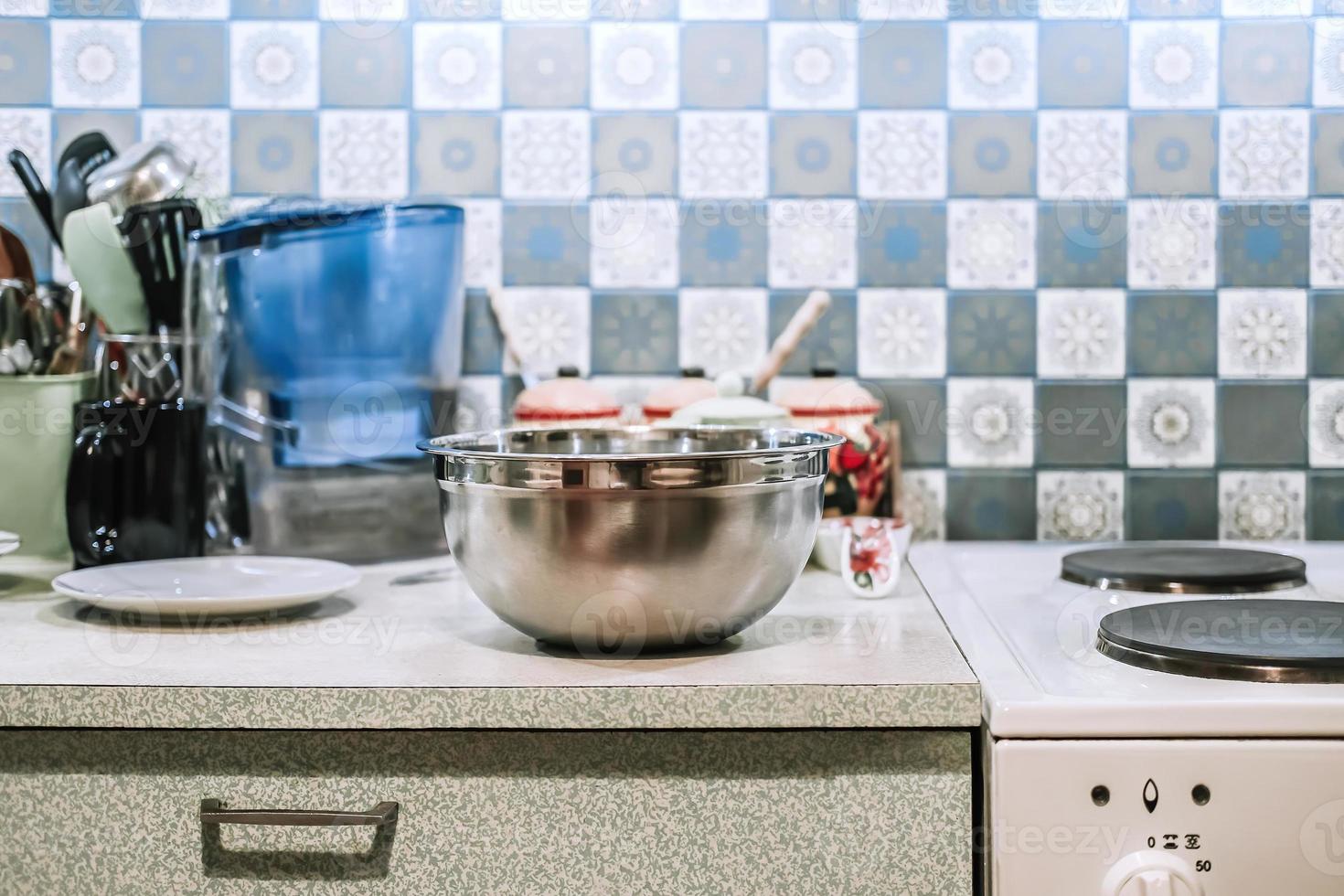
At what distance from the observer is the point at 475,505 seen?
81 centimetres

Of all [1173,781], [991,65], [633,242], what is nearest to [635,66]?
[633,242]

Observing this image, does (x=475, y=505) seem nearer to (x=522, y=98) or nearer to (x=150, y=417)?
(x=150, y=417)

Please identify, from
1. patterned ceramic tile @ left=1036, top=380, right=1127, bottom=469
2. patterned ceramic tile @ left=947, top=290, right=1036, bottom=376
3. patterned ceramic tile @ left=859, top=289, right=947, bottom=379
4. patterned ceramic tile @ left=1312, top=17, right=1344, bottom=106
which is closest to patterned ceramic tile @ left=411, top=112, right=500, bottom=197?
patterned ceramic tile @ left=859, top=289, right=947, bottom=379

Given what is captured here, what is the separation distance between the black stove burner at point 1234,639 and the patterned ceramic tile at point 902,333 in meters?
0.47

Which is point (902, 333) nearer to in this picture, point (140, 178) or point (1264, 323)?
point (1264, 323)

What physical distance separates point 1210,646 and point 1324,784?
113 millimetres

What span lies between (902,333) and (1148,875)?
29.7 inches

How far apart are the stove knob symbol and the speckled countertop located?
0.35ft

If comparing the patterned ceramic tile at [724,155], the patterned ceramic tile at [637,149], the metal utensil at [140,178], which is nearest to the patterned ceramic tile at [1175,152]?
the patterned ceramic tile at [724,155]

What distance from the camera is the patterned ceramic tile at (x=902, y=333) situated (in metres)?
1.33

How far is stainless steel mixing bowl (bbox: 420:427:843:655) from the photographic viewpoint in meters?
0.77

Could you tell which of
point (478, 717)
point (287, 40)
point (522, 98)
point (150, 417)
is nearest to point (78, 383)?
point (150, 417)

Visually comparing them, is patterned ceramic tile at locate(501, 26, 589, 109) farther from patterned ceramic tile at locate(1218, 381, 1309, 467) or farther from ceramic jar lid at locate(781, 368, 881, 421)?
patterned ceramic tile at locate(1218, 381, 1309, 467)

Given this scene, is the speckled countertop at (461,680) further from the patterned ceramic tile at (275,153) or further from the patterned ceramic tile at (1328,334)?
the patterned ceramic tile at (1328,334)
